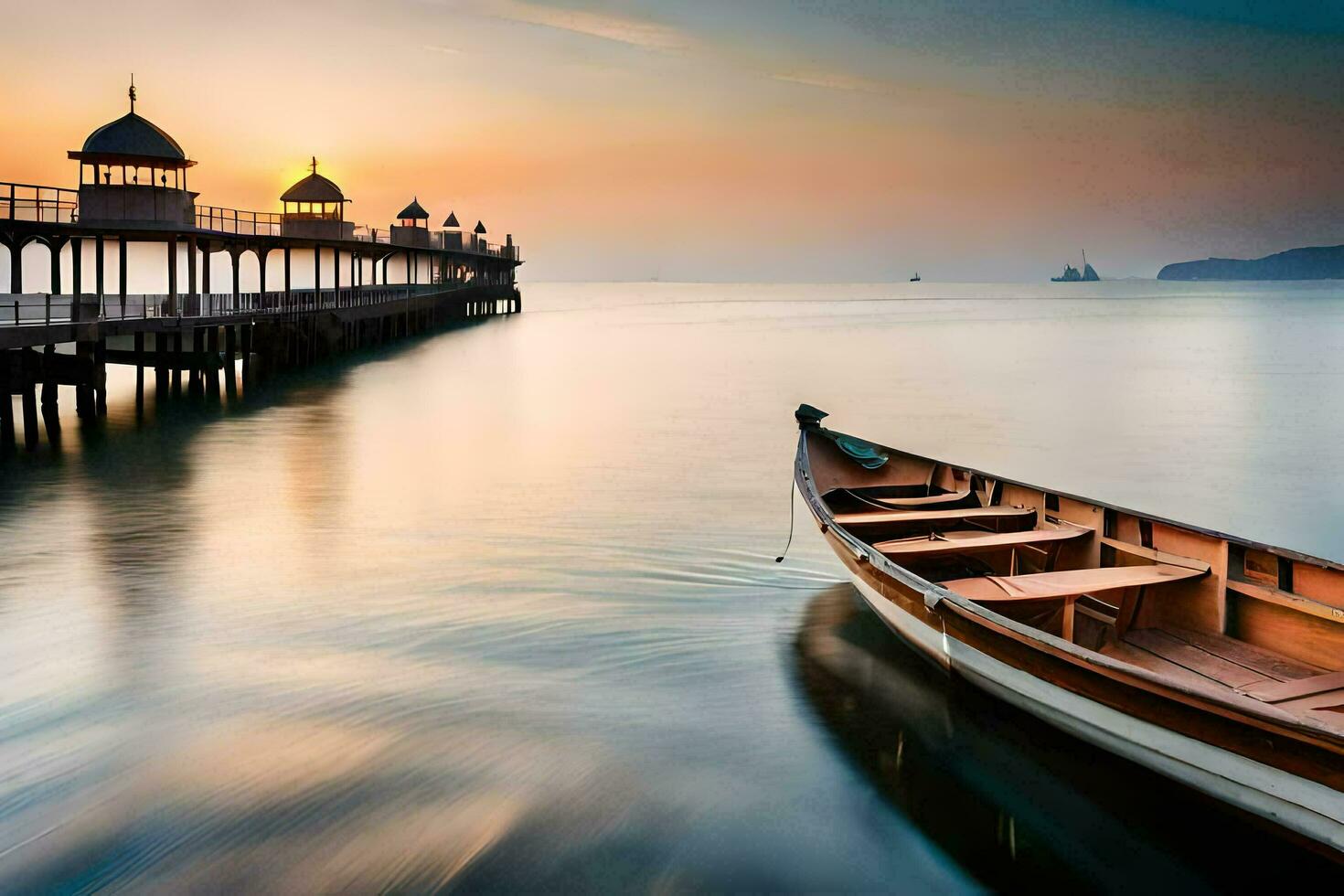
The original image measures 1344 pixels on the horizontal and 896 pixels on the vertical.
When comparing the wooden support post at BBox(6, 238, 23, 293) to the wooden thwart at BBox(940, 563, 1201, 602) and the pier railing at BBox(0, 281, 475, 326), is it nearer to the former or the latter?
the pier railing at BBox(0, 281, 475, 326)

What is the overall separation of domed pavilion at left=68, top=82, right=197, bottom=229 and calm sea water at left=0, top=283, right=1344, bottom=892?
12.0 metres

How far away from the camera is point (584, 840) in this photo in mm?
7203

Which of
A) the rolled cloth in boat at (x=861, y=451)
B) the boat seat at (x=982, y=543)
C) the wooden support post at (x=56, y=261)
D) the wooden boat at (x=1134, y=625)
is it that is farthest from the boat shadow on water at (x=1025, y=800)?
the wooden support post at (x=56, y=261)

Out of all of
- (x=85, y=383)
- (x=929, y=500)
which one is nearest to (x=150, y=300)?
(x=85, y=383)

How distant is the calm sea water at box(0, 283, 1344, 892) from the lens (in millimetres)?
7055

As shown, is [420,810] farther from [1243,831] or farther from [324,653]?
[1243,831]

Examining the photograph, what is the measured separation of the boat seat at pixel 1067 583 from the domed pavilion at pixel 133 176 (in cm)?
3095

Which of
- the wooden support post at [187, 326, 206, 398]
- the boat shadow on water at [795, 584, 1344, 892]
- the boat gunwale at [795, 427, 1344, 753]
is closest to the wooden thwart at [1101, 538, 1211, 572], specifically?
the boat gunwale at [795, 427, 1344, 753]

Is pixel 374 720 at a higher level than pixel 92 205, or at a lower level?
lower

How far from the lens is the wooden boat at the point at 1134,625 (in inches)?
242

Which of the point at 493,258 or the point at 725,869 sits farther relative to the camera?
the point at 493,258

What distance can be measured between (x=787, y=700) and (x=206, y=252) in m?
33.6

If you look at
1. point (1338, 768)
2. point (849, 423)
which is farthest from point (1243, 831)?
point (849, 423)

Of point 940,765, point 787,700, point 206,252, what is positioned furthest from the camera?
point 206,252
